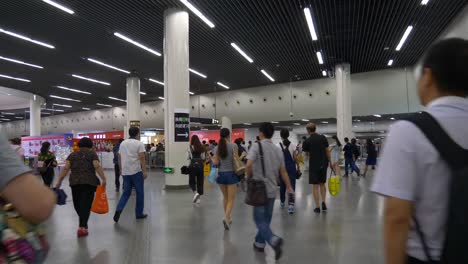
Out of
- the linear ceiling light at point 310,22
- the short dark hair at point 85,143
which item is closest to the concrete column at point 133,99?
the linear ceiling light at point 310,22

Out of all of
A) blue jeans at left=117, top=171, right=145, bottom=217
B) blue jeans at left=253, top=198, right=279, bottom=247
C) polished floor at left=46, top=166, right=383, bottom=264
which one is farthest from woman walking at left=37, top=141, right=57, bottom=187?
blue jeans at left=253, top=198, right=279, bottom=247

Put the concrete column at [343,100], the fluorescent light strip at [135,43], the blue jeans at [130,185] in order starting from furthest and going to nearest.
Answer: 1. the concrete column at [343,100]
2. the fluorescent light strip at [135,43]
3. the blue jeans at [130,185]

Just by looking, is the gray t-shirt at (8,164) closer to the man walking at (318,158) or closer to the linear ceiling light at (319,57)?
the man walking at (318,158)

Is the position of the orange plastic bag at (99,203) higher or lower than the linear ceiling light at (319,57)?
lower

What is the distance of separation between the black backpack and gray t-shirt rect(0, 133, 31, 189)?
1389 millimetres

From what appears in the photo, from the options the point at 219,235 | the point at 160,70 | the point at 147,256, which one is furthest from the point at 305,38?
the point at 147,256

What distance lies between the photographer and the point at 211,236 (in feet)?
16.7

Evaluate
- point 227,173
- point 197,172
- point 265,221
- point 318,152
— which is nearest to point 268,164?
point 265,221

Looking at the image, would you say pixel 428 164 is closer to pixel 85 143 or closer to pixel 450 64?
pixel 450 64

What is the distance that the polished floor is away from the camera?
4.12 meters

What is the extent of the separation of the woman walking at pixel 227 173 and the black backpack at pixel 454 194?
14.4 feet

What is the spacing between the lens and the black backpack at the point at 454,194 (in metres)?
0.99

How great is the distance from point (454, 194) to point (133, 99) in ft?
68.0

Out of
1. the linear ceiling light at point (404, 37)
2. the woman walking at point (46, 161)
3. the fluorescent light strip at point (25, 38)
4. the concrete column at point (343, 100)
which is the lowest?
the woman walking at point (46, 161)
